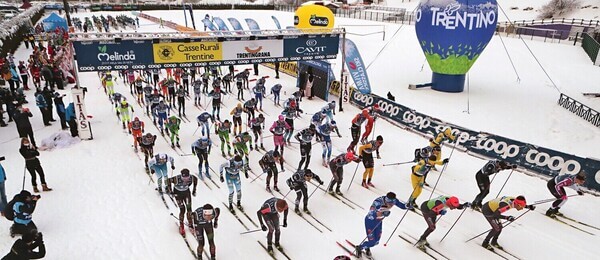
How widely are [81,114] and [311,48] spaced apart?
34.5ft

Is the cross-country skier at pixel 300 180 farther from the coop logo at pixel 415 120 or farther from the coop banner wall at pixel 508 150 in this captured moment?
the coop logo at pixel 415 120

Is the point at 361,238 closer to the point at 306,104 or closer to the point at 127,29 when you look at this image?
the point at 306,104

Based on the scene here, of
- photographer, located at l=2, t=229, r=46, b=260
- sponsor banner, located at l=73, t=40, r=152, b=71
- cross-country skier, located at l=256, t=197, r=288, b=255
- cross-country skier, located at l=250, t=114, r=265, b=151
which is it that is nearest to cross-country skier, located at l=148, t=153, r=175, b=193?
cross-country skier, located at l=256, t=197, r=288, b=255

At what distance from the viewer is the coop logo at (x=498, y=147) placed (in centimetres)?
1326

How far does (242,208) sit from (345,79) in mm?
11385

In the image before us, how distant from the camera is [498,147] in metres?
13.7

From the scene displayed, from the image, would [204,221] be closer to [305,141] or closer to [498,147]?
[305,141]

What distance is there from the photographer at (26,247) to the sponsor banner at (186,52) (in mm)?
10420

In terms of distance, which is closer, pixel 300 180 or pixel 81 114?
pixel 300 180

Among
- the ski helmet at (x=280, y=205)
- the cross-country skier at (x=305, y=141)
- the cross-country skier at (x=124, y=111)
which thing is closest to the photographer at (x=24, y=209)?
the ski helmet at (x=280, y=205)

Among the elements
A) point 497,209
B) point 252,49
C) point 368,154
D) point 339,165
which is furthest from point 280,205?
point 252,49

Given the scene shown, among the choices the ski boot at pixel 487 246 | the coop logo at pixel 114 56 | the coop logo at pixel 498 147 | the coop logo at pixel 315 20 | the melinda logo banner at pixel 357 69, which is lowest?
the ski boot at pixel 487 246

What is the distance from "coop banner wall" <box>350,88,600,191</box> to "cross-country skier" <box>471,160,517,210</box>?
8.60 feet

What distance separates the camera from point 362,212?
10836 millimetres
